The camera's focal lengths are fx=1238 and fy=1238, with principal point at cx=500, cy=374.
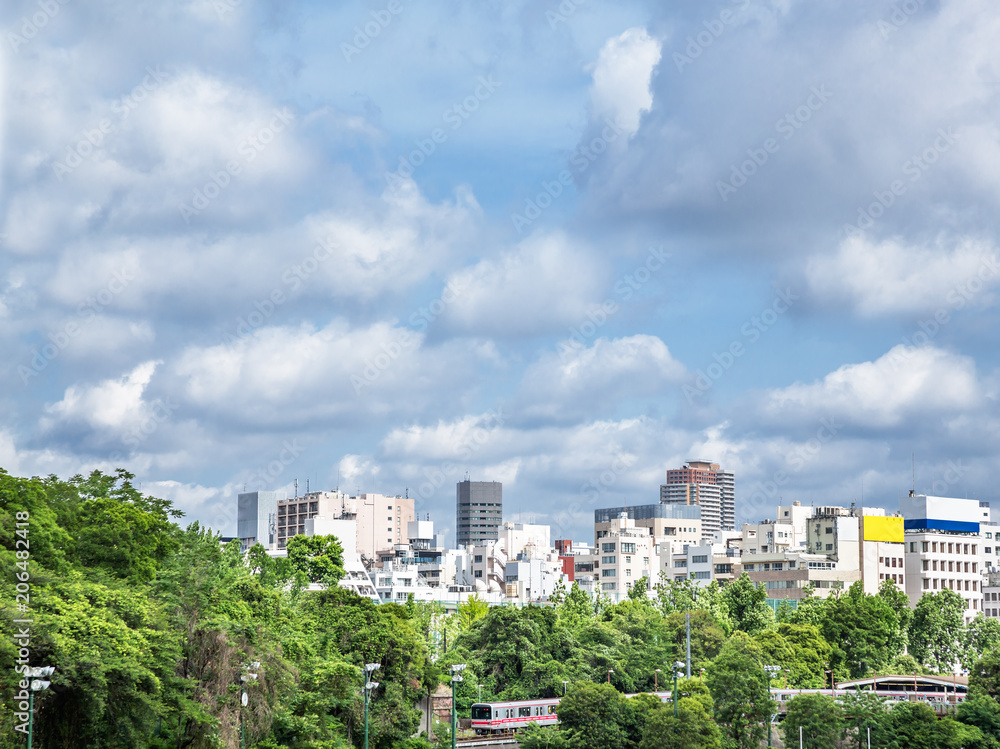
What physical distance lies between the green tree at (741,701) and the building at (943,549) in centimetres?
8032

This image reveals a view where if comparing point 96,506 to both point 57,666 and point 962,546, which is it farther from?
point 962,546

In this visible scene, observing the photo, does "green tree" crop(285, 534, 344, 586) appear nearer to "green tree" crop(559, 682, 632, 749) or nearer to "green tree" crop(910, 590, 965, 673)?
"green tree" crop(559, 682, 632, 749)

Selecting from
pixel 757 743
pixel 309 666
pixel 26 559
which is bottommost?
pixel 757 743

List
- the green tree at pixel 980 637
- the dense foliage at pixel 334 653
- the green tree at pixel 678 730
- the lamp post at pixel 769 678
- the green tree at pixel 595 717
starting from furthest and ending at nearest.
→ the green tree at pixel 980 637 < the lamp post at pixel 769 678 < the green tree at pixel 678 730 < the green tree at pixel 595 717 < the dense foliage at pixel 334 653

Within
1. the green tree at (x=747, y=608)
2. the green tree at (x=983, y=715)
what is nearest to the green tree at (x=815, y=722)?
the green tree at (x=983, y=715)

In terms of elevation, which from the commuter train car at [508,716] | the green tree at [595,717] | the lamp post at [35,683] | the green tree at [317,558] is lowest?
the commuter train car at [508,716]

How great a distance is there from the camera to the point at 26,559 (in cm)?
5072

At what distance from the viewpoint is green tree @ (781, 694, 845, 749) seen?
81.4m

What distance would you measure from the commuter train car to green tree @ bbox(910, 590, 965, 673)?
2056 inches

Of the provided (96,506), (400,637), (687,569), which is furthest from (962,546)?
(96,506)

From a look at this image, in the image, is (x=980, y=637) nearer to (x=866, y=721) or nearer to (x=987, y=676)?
(x=987, y=676)

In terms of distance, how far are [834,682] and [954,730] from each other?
102ft

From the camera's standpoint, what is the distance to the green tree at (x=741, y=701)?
8288cm

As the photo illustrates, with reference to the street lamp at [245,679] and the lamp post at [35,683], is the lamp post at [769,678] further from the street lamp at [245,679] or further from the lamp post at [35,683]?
the lamp post at [35,683]
